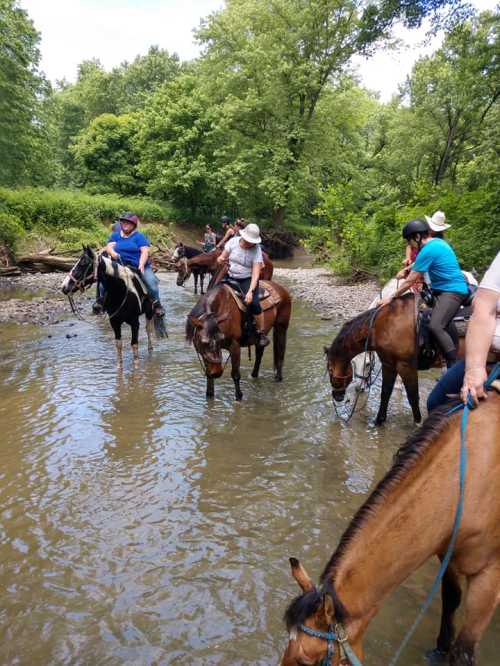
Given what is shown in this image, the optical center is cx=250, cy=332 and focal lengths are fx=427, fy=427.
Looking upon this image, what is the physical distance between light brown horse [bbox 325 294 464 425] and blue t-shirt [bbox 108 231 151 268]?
4462mm

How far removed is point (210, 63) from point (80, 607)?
41.5m

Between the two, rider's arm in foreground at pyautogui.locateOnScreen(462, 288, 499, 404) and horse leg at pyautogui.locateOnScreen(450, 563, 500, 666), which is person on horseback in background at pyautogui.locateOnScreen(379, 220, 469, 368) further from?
horse leg at pyautogui.locateOnScreen(450, 563, 500, 666)

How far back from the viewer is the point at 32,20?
76.8 feet

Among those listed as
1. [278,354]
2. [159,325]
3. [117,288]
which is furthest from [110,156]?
[278,354]

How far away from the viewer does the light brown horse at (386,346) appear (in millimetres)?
5562

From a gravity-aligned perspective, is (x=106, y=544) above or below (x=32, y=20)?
below

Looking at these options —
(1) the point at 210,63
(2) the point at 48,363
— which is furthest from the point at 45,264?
(1) the point at 210,63

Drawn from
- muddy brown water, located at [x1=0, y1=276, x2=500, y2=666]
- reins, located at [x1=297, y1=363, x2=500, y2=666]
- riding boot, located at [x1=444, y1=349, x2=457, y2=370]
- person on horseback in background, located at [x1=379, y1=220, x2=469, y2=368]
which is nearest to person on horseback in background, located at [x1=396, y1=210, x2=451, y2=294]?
person on horseback in background, located at [x1=379, y1=220, x2=469, y2=368]

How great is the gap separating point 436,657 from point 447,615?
26 cm

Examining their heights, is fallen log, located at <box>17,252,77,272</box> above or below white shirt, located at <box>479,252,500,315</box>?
below

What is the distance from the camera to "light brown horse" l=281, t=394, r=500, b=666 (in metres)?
1.86

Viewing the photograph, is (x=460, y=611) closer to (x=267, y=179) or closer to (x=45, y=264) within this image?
(x=45, y=264)

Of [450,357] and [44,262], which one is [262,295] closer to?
[450,357]

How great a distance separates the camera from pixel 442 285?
5402 mm
